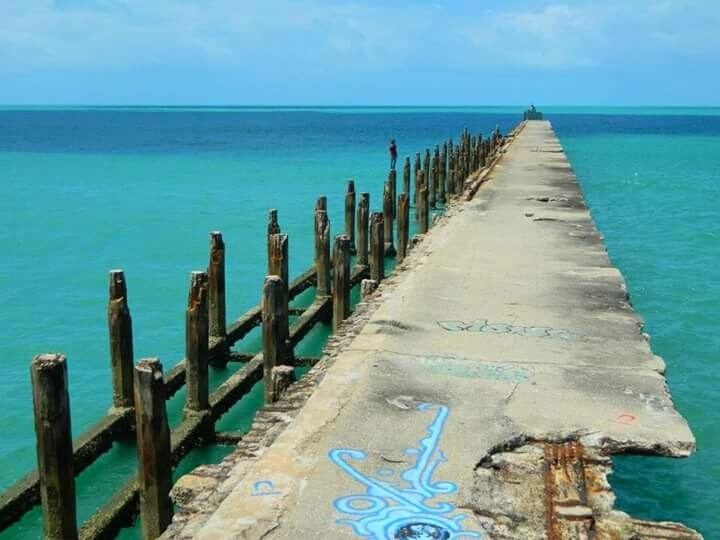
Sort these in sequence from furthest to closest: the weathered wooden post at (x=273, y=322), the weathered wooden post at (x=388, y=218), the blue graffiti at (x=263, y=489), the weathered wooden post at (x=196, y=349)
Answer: the weathered wooden post at (x=388, y=218) < the weathered wooden post at (x=196, y=349) < the weathered wooden post at (x=273, y=322) < the blue graffiti at (x=263, y=489)

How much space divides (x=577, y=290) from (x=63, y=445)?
6.04 m

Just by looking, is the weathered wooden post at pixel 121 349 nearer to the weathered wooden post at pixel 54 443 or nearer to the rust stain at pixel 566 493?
the weathered wooden post at pixel 54 443

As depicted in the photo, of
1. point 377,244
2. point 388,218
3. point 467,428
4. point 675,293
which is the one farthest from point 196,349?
point 388,218

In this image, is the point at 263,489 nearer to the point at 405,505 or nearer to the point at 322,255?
the point at 405,505

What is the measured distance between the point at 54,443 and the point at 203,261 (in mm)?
14049

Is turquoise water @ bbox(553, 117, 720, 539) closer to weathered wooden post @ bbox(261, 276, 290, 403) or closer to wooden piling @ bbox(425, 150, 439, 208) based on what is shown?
weathered wooden post @ bbox(261, 276, 290, 403)

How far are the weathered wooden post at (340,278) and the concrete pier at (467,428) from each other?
1.03m

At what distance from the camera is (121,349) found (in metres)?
7.92

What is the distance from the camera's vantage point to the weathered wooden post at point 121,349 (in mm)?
7859

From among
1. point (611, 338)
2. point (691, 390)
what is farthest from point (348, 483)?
point (691, 390)

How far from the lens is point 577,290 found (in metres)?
9.41

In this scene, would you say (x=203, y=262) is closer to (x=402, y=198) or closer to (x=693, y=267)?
(x=402, y=198)

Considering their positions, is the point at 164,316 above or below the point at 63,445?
below

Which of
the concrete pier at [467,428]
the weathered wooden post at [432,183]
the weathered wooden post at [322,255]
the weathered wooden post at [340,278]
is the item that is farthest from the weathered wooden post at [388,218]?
the concrete pier at [467,428]
